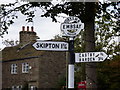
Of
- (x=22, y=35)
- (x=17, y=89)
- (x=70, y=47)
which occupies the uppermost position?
(x=22, y=35)

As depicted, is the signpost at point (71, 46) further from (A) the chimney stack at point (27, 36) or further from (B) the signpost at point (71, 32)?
(A) the chimney stack at point (27, 36)

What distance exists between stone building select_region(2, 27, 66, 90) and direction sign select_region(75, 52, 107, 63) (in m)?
35.9

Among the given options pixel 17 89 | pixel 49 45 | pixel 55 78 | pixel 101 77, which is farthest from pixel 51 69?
pixel 49 45

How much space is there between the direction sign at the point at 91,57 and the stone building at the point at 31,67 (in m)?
35.9

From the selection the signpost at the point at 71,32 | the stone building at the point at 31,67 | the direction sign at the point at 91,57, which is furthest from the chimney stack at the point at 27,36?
the signpost at the point at 71,32

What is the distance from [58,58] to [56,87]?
342 cm

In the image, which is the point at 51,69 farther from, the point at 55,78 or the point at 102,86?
the point at 102,86

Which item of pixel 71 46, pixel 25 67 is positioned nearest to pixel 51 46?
pixel 71 46

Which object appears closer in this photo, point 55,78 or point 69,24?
point 69,24

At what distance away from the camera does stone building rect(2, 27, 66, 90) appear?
4644 centimetres

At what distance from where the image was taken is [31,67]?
4684cm

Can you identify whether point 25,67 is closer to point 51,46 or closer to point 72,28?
point 51,46

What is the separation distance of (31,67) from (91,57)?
124 feet

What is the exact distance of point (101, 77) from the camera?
3328cm
